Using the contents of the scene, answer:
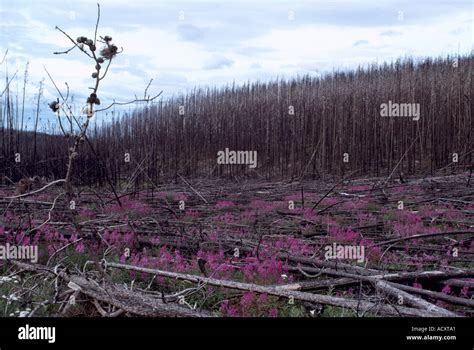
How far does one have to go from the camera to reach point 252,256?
10.9 ft

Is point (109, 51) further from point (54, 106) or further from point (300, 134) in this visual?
point (300, 134)

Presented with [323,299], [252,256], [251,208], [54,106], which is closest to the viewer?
[54,106]

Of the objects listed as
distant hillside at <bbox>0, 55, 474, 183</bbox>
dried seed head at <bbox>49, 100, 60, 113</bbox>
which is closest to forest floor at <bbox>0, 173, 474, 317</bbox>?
dried seed head at <bbox>49, 100, 60, 113</bbox>

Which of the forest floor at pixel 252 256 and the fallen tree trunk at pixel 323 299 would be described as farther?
the forest floor at pixel 252 256

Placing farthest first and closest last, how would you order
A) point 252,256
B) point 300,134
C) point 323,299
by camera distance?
1. point 300,134
2. point 252,256
3. point 323,299

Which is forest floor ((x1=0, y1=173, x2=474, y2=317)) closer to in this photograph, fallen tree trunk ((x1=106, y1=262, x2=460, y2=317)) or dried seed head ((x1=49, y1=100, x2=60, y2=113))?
fallen tree trunk ((x1=106, y1=262, x2=460, y2=317))

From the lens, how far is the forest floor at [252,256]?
2.47 metres

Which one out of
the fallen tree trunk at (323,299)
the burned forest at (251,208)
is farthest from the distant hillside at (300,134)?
the fallen tree trunk at (323,299)

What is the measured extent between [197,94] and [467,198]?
5472 millimetres

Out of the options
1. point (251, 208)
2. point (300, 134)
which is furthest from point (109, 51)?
point (300, 134)

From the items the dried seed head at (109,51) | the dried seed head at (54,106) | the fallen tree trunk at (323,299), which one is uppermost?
the dried seed head at (109,51)

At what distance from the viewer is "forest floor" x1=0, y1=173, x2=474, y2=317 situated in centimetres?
247

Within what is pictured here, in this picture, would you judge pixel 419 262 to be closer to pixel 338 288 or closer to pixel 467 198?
pixel 338 288

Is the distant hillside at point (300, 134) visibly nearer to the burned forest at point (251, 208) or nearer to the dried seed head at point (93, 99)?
the burned forest at point (251, 208)
